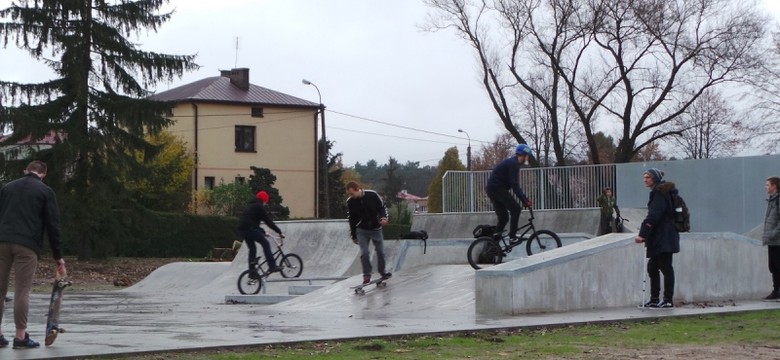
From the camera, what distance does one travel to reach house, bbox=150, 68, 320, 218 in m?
66.8

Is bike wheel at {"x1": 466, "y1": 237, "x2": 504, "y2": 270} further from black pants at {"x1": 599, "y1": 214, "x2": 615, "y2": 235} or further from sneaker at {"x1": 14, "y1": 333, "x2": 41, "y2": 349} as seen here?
black pants at {"x1": 599, "y1": 214, "x2": 615, "y2": 235}

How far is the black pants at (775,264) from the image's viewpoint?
15.0 metres

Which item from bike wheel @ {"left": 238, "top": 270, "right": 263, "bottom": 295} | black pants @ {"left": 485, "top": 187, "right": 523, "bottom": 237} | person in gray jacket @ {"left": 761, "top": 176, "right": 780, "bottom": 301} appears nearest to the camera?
person in gray jacket @ {"left": 761, "top": 176, "right": 780, "bottom": 301}

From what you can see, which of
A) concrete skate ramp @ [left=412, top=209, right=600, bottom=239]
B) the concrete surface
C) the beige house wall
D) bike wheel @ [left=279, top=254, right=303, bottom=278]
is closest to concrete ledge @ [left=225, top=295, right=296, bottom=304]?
the concrete surface

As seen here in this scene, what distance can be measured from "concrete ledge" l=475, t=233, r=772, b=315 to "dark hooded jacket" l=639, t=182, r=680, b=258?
601 mm

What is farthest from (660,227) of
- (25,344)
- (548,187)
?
(548,187)

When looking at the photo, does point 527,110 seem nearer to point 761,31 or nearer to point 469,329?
point 761,31

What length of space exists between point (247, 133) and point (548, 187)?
39.1 metres

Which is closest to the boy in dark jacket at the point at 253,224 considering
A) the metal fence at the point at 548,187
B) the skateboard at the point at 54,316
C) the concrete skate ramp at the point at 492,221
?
the skateboard at the point at 54,316

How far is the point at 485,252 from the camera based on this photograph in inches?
637

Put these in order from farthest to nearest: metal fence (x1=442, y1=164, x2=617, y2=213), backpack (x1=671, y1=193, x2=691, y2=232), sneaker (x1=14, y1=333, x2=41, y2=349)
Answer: metal fence (x1=442, y1=164, x2=617, y2=213)
backpack (x1=671, y1=193, x2=691, y2=232)
sneaker (x1=14, y1=333, x2=41, y2=349)

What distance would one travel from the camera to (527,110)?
55062 millimetres

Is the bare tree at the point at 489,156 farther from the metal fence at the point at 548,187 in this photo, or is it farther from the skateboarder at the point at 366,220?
the skateboarder at the point at 366,220

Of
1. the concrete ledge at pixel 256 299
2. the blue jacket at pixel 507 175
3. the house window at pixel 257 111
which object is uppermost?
the house window at pixel 257 111
